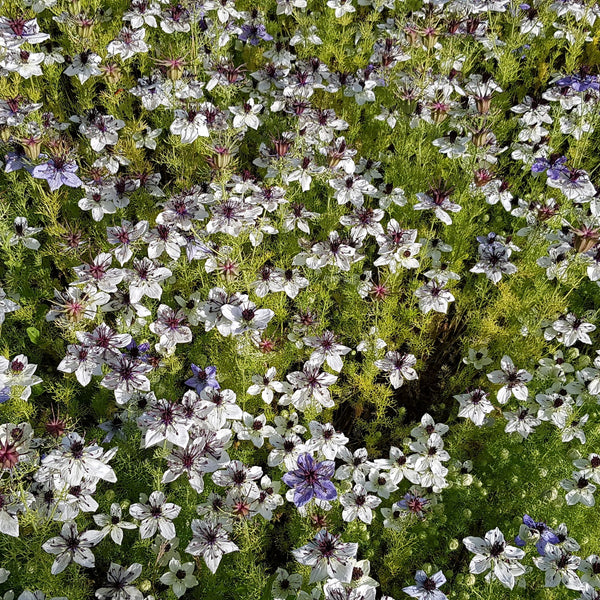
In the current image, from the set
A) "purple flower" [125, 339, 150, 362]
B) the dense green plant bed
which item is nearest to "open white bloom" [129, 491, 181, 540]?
the dense green plant bed

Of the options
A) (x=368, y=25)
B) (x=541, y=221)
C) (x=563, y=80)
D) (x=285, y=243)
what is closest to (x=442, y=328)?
(x=541, y=221)

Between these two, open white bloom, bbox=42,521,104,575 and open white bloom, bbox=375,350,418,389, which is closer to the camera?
open white bloom, bbox=42,521,104,575

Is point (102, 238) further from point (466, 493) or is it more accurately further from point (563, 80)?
point (563, 80)

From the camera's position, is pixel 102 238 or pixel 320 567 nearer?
pixel 320 567

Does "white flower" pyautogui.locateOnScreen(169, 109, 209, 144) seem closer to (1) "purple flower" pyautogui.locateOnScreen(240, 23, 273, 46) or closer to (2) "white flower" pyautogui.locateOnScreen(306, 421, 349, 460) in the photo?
(1) "purple flower" pyautogui.locateOnScreen(240, 23, 273, 46)

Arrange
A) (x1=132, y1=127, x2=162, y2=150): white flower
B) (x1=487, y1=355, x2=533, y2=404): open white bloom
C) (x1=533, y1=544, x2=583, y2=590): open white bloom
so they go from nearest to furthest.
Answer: (x1=533, y1=544, x2=583, y2=590): open white bloom → (x1=487, y1=355, x2=533, y2=404): open white bloom → (x1=132, y1=127, x2=162, y2=150): white flower

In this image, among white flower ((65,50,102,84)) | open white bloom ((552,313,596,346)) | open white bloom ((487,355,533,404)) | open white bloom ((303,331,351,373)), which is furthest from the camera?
white flower ((65,50,102,84))

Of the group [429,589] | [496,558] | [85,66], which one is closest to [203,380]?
[429,589]

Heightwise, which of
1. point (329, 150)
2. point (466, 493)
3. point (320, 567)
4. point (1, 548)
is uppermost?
point (329, 150)
